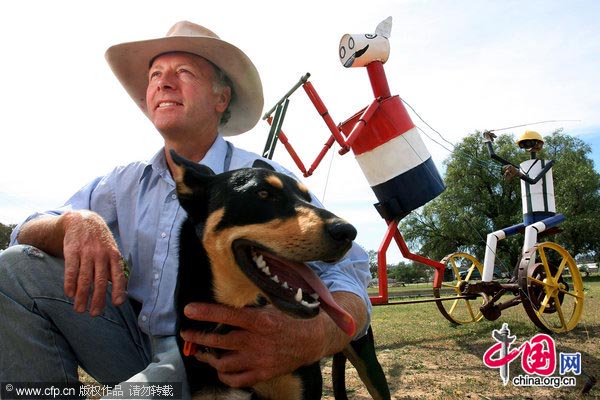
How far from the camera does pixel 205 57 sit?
10.9ft

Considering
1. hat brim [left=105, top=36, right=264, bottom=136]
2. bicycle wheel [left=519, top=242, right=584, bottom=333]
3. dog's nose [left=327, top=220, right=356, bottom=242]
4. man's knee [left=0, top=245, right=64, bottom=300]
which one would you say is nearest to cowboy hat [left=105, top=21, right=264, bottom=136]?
hat brim [left=105, top=36, right=264, bottom=136]

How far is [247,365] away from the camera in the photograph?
80.3 inches

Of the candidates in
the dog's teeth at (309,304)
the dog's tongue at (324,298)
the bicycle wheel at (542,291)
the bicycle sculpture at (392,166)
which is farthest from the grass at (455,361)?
the dog's teeth at (309,304)

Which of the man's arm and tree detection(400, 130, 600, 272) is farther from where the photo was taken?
tree detection(400, 130, 600, 272)

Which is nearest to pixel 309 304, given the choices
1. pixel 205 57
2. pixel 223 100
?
pixel 223 100

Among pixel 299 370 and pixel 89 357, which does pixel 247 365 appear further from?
pixel 89 357

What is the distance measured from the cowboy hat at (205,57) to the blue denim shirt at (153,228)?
0.61 metres

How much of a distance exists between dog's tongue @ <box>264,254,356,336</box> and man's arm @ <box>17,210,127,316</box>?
0.85 meters

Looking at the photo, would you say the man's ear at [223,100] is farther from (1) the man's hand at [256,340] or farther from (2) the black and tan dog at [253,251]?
(1) the man's hand at [256,340]

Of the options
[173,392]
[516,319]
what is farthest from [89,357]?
[516,319]

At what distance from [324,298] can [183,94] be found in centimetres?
186

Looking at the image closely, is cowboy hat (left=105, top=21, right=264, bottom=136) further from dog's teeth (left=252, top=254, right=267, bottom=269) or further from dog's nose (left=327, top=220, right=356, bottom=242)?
dog's nose (left=327, top=220, right=356, bottom=242)

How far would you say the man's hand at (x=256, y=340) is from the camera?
202 centimetres

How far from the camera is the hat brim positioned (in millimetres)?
3256
